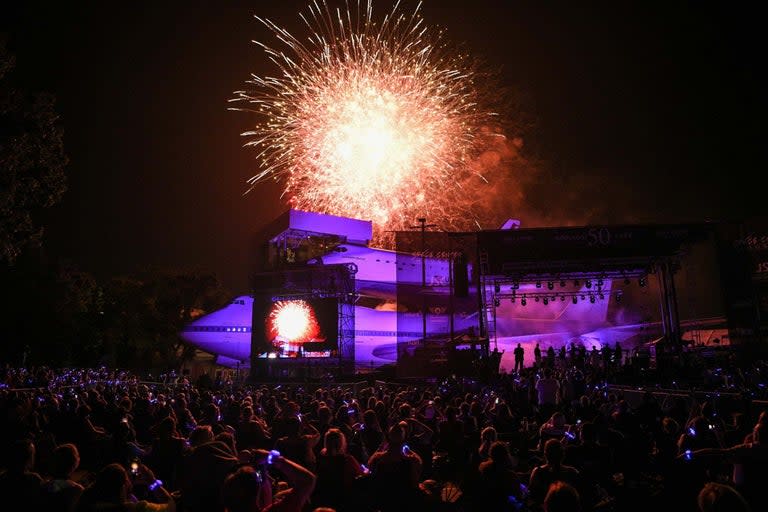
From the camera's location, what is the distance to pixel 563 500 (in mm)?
3441

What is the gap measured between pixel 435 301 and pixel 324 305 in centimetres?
1701

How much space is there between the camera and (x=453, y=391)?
838 inches

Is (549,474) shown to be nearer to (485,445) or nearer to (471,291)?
(485,445)

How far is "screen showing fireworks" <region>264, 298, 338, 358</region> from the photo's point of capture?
31016 millimetres

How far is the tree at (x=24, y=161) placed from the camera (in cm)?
2173

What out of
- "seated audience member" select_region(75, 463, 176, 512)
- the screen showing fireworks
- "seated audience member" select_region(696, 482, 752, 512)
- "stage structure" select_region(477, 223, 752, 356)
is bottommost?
"seated audience member" select_region(75, 463, 176, 512)

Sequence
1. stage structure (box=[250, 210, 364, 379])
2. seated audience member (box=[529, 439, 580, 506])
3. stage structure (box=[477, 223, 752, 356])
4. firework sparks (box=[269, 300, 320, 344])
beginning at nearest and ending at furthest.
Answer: seated audience member (box=[529, 439, 580, 506]) → stage structure (box=[477, 223, 752, 356]) → stage structure (box=[250, 210, 364, 379]) → firework sparks (box=[269, 300, 320, 344])

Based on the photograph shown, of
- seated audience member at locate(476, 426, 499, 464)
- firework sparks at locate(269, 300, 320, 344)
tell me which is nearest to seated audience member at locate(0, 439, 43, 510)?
seated audience member at locate(476, 426, 499, 464)

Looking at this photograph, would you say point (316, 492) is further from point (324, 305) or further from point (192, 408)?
point (324, 305)

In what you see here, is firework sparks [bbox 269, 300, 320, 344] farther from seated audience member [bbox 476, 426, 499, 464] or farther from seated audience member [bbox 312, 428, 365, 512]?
seated audience member [bbox 312, 428, 365, 512]

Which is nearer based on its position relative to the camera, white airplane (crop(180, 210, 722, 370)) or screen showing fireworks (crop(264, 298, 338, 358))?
screen showing fireworks (crop(264, 298, 338, 358))

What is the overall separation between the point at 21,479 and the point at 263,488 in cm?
203

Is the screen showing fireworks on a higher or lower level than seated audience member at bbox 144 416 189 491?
higher

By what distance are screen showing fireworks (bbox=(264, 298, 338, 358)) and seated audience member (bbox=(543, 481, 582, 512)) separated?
Answer: 1096 inches
